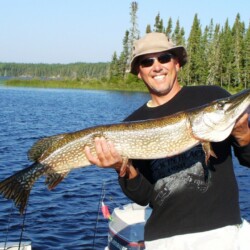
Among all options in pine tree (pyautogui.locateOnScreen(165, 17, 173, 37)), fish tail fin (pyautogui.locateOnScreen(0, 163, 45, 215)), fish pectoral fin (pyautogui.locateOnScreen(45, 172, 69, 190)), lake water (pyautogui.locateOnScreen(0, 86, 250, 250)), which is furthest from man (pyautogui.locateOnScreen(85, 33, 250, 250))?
pine tree (pyautogui.locateOnScreen(165, 17, 173, 37))

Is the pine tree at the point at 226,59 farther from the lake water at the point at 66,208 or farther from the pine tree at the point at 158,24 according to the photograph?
the lake water at the point at 66,208

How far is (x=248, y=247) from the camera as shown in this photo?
3.17 metres

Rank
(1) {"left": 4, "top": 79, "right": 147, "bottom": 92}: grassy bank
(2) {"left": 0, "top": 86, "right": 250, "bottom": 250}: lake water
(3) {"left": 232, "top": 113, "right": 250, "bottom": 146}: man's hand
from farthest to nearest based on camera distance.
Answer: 1. (1) {"left": 4, "top": 79, "right": 147, "bottom": 92}: grassy bank
2. (2) {"left": 0, "top": 86, "right": 250, "bottom": 250}: lake water
3. (3) {"left": 232, "top": 113, "right": 250, "bottom": 146}: man's hand

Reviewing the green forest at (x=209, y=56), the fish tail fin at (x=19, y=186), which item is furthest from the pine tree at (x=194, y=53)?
the fish tail fin at (x=19, y=186)

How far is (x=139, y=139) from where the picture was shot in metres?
3.58

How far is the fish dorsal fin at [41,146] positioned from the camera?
3.80m

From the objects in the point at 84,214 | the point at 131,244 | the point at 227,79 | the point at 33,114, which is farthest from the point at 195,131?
the point at 227,79

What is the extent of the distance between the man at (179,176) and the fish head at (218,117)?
0.08 meters

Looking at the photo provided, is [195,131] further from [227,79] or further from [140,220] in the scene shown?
[227,79]

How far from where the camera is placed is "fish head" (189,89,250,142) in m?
3.15

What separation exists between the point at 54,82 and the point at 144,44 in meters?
74.5

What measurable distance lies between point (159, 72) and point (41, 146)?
123 centimetres

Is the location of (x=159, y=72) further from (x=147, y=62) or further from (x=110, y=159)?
(x=110, y=159)

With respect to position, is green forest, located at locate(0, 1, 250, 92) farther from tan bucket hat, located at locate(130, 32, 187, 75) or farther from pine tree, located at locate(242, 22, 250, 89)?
tan bucket hat, located at locate(130, 32, 187, 75)
